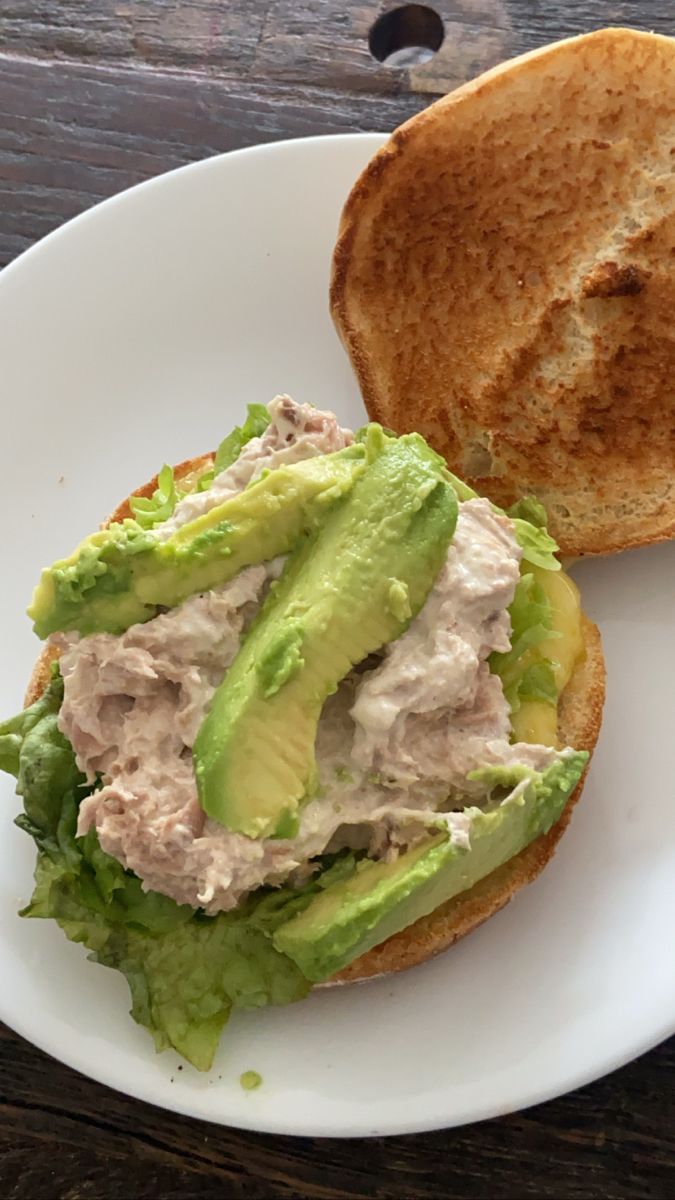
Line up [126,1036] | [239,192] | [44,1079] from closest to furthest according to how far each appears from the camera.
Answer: [126,1036] < [44,1079] < [239,192]

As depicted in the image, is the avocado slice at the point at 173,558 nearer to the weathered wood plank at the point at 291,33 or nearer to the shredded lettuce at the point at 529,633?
the shredded lettuce at the point at 529,633

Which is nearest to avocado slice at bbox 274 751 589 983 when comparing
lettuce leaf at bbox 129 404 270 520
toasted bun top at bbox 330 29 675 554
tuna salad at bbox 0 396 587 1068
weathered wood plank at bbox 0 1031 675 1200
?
tuna salad at bbox 0 396 587 1068

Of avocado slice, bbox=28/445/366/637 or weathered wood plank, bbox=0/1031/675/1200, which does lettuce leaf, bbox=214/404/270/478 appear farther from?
weathered wood plank, bbox=0/1031/675/1200

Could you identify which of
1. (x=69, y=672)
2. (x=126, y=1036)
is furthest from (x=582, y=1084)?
(x=69, y=672)

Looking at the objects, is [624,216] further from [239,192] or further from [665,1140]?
[665,1140]

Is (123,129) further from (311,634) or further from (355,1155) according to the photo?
(355,1155)

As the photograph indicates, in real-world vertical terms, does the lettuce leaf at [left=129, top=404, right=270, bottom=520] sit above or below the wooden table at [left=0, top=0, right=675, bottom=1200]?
below
